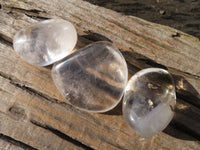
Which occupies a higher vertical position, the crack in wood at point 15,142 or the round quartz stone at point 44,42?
the round quartz stone at point 44,42

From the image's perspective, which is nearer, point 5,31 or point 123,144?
point 123,144

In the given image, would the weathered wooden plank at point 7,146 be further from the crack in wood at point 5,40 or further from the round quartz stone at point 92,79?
the crack in wood at point 5,40

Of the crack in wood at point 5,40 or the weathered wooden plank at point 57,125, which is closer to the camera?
the weathered wooden plank at point 57,125

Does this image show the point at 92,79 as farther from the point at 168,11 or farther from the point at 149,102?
the point at 168,11

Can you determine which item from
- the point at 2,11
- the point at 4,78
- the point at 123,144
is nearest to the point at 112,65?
the point at 123,144

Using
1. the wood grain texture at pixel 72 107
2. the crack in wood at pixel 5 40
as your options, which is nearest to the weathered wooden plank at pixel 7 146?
the wood grain texture at pixel 72 107

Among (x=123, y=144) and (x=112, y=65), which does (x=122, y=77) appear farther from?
(x=123, y=144)

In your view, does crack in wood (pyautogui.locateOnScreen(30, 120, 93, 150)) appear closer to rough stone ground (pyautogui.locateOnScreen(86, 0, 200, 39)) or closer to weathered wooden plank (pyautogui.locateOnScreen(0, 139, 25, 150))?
weathered wooden plank (pyautogui.locateOnScreen(0, 139, 25, 150))
